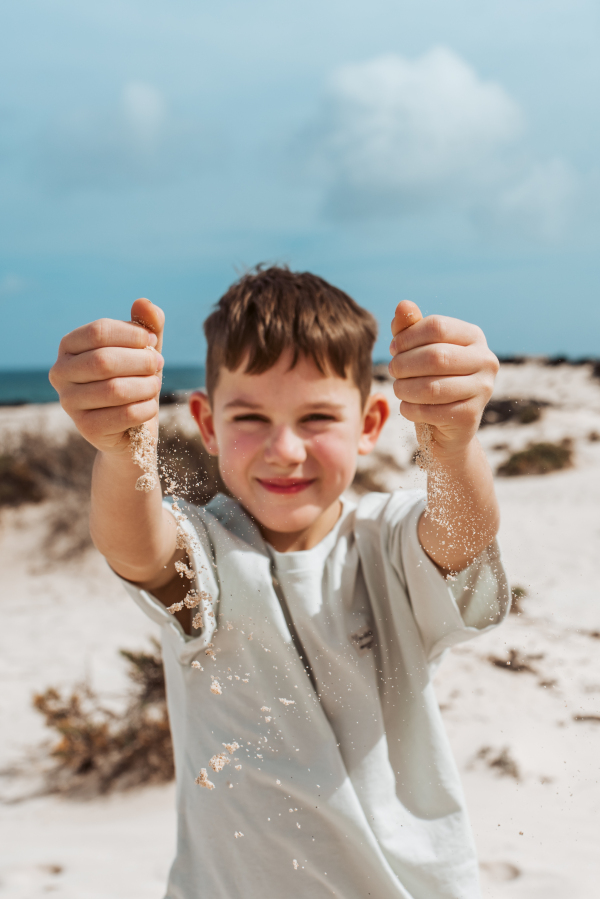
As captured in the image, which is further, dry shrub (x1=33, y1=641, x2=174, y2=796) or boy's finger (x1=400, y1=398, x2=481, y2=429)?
dry shrub (x1=33, y1=641, x2=174, y2=796)

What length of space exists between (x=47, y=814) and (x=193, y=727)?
190 centimetres

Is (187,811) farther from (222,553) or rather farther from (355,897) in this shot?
(222,553)

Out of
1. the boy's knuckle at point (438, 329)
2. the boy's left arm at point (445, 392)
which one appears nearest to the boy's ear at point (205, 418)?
the boy's left arm at point (445, 392)

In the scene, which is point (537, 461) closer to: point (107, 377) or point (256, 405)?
point (256, 405)

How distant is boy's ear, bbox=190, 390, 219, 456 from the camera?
179 centimetres

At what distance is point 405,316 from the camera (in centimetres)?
123

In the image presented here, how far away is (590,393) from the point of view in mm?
13500

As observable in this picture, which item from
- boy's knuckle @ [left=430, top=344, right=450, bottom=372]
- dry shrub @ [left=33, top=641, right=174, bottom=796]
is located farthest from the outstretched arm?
dry shrub @ [left=33, top=641, right=174, bottom=796]

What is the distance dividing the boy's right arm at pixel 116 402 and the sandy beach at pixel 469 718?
32cm

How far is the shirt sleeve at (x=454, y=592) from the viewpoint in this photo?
1.55 metres

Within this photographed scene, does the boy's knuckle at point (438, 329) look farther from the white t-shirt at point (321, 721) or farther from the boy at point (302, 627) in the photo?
the white t-shirt at point (321, 721)

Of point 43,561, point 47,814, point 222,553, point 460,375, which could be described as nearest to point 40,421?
point 43,561

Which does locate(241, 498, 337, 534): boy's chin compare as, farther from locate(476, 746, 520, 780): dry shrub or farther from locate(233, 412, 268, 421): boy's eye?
locate(476, 746, 520, 780): dry shrub

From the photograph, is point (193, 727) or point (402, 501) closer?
point (193, 727)
